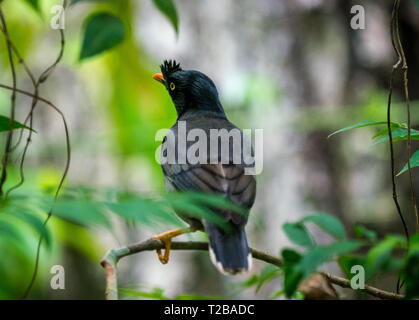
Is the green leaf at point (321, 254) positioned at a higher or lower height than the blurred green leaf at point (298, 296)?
higher

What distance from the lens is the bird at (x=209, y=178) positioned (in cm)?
227

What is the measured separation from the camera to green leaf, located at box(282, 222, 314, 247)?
4.61 ft

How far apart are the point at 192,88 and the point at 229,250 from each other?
1.47 meters

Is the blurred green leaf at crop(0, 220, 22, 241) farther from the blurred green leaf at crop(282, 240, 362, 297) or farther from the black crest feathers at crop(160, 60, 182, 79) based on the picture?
the black crest feathers at crop(160, 60, 182, 79)

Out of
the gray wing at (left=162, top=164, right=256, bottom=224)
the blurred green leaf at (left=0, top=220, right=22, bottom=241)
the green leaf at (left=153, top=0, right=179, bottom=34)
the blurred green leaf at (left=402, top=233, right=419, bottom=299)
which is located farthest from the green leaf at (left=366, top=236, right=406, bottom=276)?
the gray wing at (left=162, top=164, right=256, bottom=224)

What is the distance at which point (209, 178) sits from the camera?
2646 mm

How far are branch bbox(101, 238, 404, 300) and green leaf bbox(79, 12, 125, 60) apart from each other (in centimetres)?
67

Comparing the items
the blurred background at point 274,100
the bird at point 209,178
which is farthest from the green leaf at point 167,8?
the blurred background at point 274,100

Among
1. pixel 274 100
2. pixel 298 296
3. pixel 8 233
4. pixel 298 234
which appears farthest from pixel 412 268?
pixel 274 100

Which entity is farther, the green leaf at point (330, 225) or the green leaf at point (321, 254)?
the green leaf at point (330, 225)

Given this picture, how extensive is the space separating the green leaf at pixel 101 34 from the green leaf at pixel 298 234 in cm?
80

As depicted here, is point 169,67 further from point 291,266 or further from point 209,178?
point 291,266

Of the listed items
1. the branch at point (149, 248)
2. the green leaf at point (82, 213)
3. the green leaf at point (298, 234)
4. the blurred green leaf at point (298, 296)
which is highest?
the green leaf at point (82, 213)

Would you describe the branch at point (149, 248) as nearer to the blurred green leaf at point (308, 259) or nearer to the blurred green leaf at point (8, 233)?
the blurred green leaf at point (308, 259)
